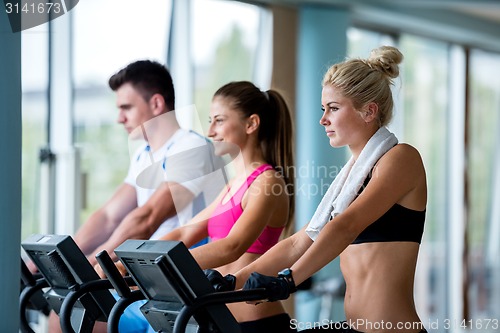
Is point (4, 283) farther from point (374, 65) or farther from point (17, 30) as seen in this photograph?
point (374, 65)

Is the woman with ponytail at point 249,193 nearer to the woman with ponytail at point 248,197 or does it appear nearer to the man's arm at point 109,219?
the woman with ponytail at point 248,197

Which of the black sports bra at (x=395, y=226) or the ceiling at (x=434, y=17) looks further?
the ceiling at (x=434, y=17)

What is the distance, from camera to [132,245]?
2268 millimetres

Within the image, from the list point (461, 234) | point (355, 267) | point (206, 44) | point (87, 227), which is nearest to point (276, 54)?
point (206, 44)

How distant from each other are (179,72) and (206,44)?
11.5 inches

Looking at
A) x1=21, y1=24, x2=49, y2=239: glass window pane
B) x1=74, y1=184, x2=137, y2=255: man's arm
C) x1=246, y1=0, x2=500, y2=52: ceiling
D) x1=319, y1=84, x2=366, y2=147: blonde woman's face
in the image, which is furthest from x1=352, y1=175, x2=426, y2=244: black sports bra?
x1=246, y1=0, x2=500, y2=52: ceiling

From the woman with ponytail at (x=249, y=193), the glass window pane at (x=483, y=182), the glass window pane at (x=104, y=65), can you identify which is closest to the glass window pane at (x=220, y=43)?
the glass window pane at (x=104, y=65)

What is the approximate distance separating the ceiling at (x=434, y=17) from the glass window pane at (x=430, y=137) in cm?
23

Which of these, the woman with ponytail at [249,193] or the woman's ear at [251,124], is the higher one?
the woman's ear at [251,124]

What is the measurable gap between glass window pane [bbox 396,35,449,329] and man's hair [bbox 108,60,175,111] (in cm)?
413

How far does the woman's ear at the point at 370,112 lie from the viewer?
2.42 m

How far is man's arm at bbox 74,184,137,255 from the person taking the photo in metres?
3.69

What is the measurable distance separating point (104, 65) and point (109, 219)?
5.20 ft

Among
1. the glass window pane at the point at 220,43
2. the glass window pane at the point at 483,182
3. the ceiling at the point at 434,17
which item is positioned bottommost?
the glass window pane at the point at 483,182
